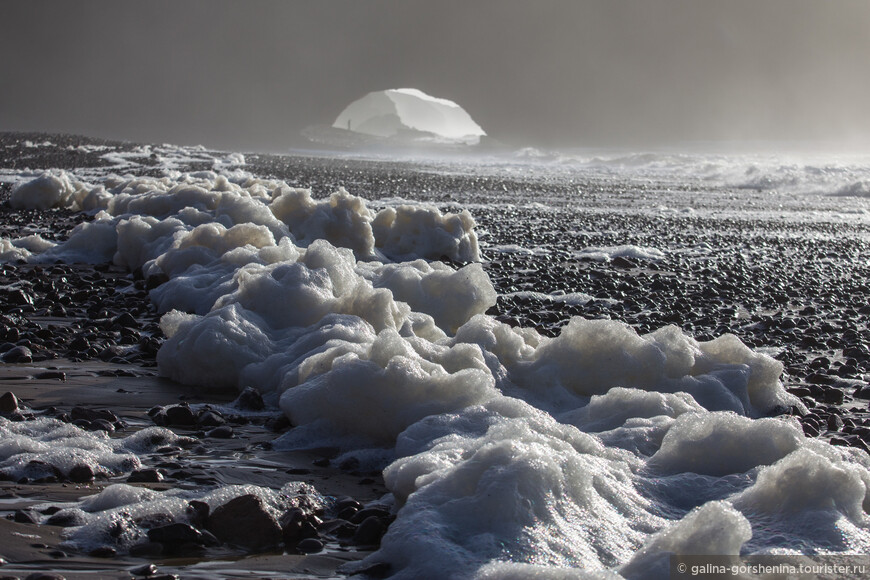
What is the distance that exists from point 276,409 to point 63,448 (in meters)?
1.05

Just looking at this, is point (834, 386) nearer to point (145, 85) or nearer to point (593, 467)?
point (593, 467)

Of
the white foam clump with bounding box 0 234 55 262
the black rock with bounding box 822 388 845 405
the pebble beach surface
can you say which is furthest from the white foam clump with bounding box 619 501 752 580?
the white foam clump with bounding box 0 234 55 262

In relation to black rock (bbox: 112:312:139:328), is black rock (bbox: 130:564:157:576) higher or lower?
lower

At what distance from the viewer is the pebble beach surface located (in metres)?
2.59

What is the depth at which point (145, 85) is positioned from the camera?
66.9m

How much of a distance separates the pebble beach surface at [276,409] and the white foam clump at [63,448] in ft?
0.09

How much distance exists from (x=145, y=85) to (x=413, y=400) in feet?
227

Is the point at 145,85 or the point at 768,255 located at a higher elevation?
the point at 145,85

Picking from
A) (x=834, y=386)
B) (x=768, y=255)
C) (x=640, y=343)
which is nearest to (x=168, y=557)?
(x=640, y=343)

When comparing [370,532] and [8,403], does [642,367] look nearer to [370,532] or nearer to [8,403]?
[370,532]

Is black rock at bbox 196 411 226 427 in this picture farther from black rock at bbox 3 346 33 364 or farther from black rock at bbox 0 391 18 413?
black rock at bbox 3 346 33 364

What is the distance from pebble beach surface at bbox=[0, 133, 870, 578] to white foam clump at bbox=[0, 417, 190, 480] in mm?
27

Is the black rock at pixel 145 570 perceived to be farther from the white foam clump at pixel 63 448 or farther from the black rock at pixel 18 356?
the black rock at pixel 18 356

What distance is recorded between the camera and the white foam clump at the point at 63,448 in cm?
298
